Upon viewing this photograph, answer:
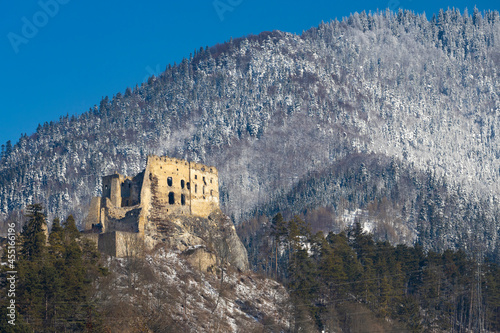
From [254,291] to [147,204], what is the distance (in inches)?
730

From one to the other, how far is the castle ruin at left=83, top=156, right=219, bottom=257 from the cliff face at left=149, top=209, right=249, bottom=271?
2.37 ft

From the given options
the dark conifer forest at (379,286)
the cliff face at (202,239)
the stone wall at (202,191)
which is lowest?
the dark conifer forest at (379,286)

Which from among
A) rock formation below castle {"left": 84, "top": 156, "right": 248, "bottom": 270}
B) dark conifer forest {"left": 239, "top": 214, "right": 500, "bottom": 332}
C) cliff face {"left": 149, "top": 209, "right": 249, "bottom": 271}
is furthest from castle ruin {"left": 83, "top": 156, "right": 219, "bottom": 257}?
dark conifer forest {"left": 239, "top": 214, "right": 500, "bottom": 332}

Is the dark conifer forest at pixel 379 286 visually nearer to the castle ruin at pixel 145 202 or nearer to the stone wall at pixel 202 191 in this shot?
the stone wall at pixel 202 191

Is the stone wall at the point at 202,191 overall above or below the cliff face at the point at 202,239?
above

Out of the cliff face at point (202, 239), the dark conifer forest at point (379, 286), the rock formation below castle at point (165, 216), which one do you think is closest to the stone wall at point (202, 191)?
the rock formation below castle at point (165, 216)

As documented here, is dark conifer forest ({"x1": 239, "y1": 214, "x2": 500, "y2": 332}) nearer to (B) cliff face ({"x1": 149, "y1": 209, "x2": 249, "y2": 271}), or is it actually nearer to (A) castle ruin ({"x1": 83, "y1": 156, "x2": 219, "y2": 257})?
(B) cliff face ({"x1": 149, "y1": 209, "x2": 249, "y2": 271})

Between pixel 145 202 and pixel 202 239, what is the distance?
9642 mm

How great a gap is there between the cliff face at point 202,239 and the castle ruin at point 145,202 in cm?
72

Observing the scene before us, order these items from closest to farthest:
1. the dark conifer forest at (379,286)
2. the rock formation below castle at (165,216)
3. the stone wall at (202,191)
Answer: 1. the rock formation below castle at (165,216)
2. the dark conifer forest at (379,286)
3. the stone wall at (202,191)

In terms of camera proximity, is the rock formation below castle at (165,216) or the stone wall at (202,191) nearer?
the rock formation below castle at (165,216)

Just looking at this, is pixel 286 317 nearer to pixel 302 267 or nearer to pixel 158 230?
pixel 302 267

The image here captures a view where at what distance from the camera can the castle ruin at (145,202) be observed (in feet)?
331

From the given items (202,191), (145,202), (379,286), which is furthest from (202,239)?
(379,286)
